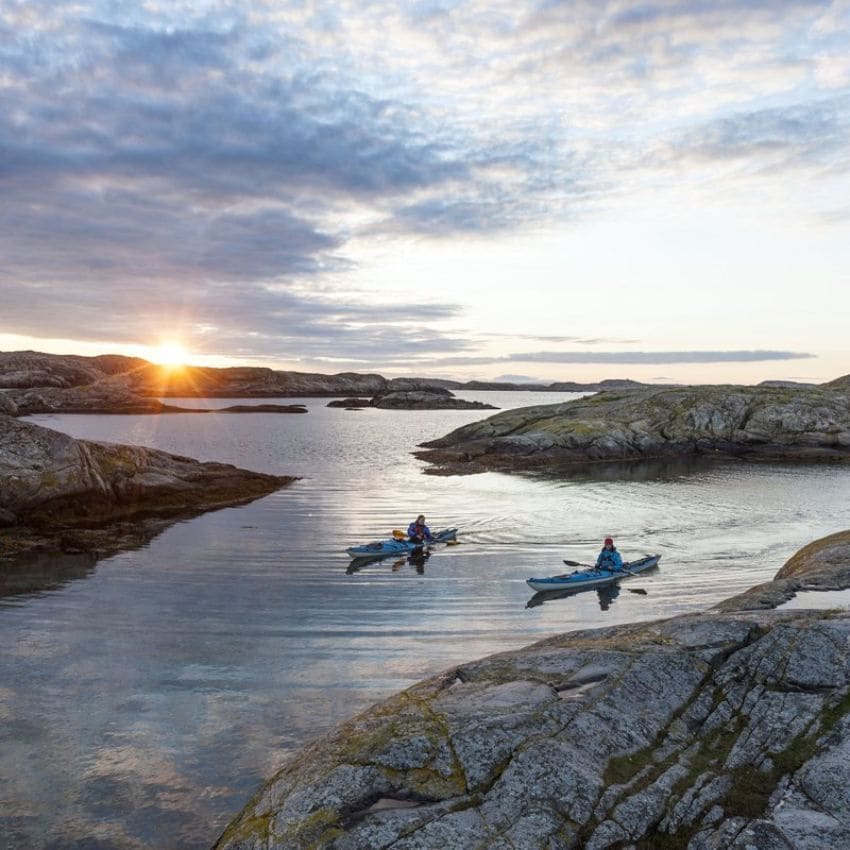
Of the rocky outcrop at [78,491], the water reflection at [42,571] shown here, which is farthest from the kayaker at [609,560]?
→ the rocky outcrop at [78,491]

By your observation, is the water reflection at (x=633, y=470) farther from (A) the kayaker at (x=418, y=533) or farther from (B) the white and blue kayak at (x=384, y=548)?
(B) the white and blue kayak at (x=384, y=548)

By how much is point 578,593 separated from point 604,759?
1931 centimetres

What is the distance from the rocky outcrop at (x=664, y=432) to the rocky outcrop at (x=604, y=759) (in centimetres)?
6060

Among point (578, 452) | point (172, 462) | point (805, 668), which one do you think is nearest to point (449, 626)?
point (805, 668)

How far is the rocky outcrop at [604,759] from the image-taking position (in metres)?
8.81

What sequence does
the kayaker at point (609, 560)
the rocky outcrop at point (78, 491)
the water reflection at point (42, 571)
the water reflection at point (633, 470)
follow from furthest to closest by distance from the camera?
1. the water reflection at point (633, 470)
2. the rocky outcrop at point (78, 491)
3. the kayaker at point (609, 560)
4. the water reflection at point (42, 571)

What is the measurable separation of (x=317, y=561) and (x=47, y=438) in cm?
1845

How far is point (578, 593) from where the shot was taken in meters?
28.8

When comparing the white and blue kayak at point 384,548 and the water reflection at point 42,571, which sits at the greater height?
the white and blue kayak at point 384,548

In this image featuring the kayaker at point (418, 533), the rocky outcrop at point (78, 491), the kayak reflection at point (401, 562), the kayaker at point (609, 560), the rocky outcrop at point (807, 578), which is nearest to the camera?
the rocky outcrop at point (807, 578)

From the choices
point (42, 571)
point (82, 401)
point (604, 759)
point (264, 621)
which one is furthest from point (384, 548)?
point (82, 401)

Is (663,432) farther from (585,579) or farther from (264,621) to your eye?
(264,621)

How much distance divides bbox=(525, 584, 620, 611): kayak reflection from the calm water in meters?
0.26

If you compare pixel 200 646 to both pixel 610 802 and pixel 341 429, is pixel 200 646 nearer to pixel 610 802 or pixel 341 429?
pixel 610 802
